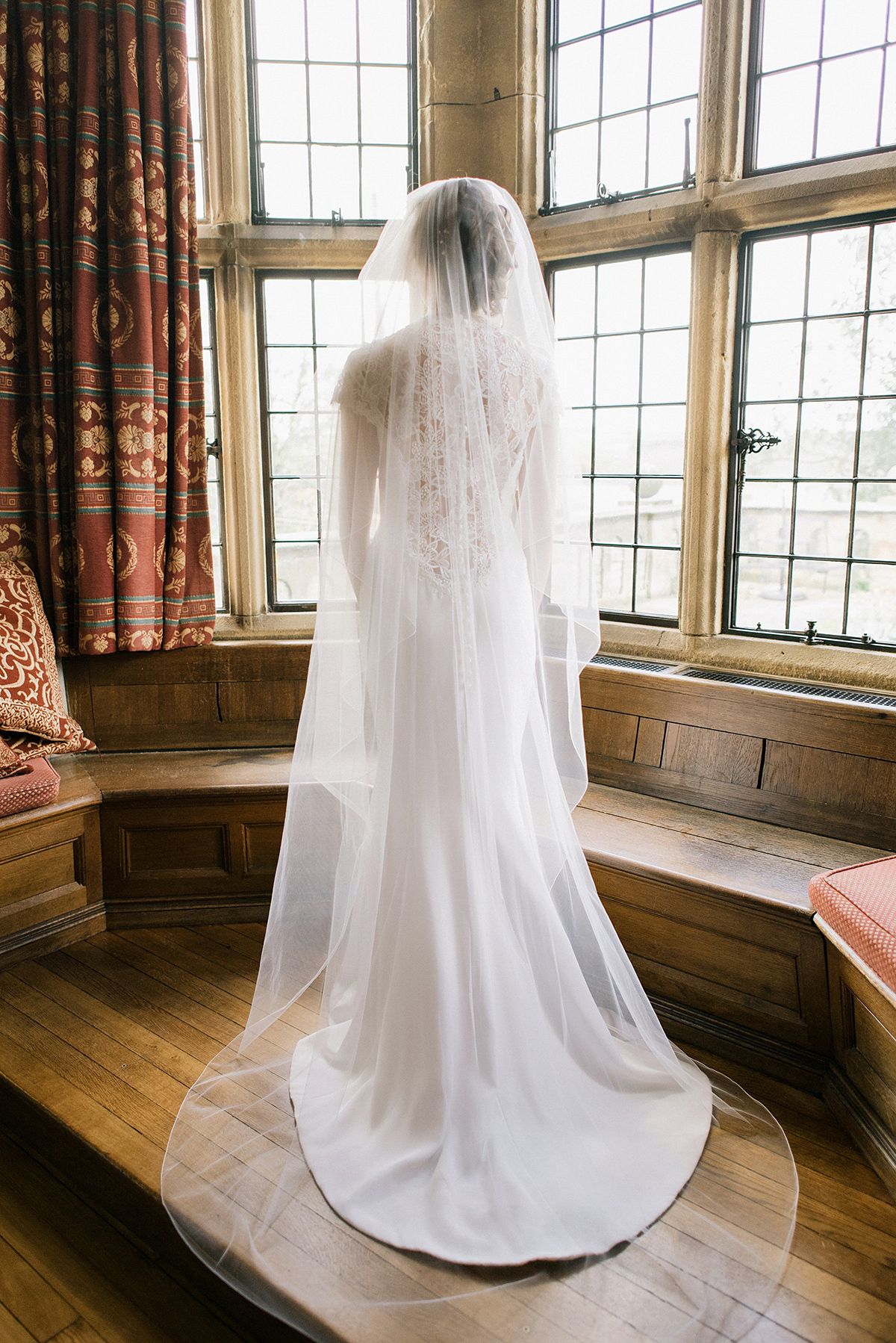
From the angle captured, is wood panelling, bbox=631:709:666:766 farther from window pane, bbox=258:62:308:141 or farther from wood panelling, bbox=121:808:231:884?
window pane, bbox=258:62:308:141

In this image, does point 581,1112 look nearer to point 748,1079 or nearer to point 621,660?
point 748,1079

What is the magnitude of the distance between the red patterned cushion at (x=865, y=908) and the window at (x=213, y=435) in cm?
238

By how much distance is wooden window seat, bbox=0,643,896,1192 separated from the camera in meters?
2.30

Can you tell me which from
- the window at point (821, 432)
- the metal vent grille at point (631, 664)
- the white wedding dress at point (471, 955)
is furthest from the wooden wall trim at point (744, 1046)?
the window at point (821, 432)

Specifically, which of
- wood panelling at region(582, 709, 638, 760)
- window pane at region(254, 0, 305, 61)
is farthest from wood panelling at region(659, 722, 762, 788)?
window pane at region(254, 0, 305, 61)

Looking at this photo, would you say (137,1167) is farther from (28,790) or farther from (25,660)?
(25,660)

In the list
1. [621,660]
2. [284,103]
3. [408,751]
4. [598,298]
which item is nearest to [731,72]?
[598,298]

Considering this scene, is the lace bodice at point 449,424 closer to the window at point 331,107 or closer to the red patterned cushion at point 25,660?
the red patterned cushion at point 25,660

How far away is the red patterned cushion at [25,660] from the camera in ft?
9.54

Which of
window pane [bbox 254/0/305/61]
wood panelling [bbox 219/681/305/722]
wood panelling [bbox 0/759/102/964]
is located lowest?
wood panelling [bbox 0/759/102/964]

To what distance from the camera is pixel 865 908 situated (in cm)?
195

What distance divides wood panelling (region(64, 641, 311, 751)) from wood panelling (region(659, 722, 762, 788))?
134 centimetres

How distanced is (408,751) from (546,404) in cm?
78

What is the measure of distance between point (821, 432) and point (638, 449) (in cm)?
62
